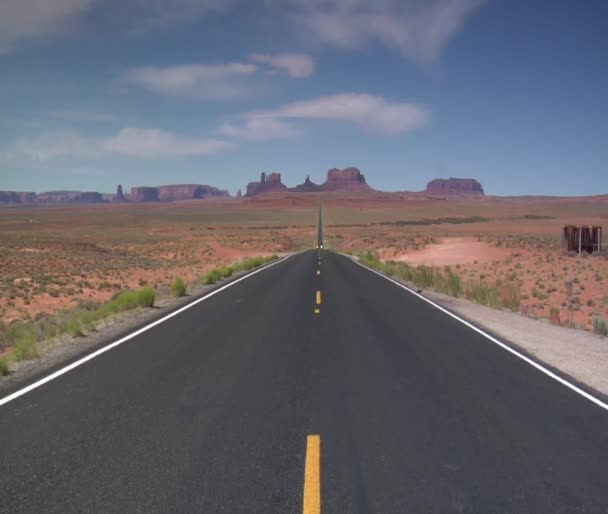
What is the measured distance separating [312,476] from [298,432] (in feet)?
3.43

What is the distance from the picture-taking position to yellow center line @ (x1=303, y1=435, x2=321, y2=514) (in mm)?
4223

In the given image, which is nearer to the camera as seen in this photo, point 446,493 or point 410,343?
point 446,493

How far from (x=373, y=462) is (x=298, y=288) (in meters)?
15.7

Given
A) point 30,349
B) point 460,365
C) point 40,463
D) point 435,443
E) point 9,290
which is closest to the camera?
point 40,463

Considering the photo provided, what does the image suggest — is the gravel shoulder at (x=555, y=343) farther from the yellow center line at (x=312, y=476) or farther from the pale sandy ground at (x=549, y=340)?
the yellow center line at (x=312, y=476)

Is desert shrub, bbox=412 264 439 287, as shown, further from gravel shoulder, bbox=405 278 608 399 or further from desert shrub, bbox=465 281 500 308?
gravel shoulder, bbox=405 278 608 399

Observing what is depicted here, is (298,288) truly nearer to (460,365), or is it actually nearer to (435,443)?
(460,365)

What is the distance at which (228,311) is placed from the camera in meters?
14.7

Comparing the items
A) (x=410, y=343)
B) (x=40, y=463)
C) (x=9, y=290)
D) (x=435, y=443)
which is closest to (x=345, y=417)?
(x=435, y=443)

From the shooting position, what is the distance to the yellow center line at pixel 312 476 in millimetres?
4223

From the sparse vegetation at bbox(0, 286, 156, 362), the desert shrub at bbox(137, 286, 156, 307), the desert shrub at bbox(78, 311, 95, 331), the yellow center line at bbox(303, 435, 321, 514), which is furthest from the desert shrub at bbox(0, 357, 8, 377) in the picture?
the desert shrub at bbox(137, 286, 156, 307)

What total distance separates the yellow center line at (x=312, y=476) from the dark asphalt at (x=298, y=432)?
0.19 feet

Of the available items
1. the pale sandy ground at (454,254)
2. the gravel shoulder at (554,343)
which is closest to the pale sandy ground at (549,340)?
the gravel shoulder at (554,343)

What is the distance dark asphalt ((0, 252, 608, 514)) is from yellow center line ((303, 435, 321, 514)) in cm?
6
